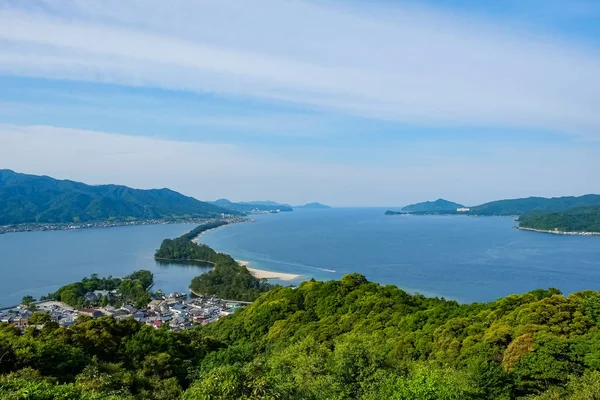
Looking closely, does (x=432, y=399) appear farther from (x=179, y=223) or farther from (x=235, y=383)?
(x=179, y=223)

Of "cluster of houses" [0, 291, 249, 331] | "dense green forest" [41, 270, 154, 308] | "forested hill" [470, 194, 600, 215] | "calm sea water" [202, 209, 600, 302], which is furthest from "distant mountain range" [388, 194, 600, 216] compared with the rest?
"dense green forest" [41, 270, 154, 308]

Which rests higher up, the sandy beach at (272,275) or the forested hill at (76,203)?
the forested hill at (76,203)

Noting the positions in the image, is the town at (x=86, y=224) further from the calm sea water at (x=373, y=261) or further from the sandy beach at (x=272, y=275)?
the sandy beach at (x=272, y=275)

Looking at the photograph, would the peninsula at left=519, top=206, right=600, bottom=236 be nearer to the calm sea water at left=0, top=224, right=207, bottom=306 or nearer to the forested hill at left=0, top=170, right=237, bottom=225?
the calm sea water at left=0, top=224, right=207, bottom=306

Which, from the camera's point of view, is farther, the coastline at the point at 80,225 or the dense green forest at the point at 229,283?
the coastline at the point at 80,225

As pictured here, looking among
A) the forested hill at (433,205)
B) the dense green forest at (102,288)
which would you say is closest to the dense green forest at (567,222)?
the dense green forest at (102,288)

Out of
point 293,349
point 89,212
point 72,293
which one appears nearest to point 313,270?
point 72,293

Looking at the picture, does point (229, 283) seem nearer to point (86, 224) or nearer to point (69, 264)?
point (69, 264)
